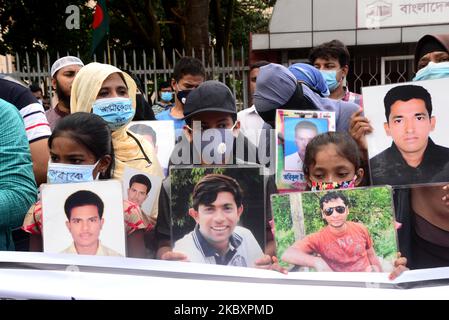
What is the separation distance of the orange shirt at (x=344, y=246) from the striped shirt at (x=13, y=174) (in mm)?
957

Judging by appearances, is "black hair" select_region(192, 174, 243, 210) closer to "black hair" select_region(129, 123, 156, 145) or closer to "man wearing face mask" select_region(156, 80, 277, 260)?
"man wearing face mask" select_region(156, 80, 277, 260)

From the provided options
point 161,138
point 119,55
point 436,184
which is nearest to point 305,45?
point 161,138

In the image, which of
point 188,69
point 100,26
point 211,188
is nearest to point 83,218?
point 211,188

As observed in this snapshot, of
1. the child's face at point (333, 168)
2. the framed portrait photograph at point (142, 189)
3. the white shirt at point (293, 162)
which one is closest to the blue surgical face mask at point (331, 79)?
the white shirt at point (293, 162)

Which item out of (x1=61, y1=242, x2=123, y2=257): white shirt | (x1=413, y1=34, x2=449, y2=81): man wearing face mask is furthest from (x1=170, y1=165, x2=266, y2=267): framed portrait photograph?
(x1=413, y1=34, x2=449, y2=81): man wearing face mask

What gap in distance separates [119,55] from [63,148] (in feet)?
63.2

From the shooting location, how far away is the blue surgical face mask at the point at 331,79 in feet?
13.9

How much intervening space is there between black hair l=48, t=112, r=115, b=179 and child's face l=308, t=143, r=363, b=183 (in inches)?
32.4

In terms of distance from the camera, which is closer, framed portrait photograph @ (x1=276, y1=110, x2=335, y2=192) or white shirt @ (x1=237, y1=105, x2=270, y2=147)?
framed portrait photograph @ (x1=276, y1=110, x2=335, y2=192)

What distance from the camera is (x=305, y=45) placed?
10914mm

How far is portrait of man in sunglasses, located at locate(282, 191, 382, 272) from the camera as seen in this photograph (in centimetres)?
178

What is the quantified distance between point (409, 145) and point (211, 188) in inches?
31.5

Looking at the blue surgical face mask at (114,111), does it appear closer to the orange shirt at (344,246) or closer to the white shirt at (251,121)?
the white shirt at (251,121)

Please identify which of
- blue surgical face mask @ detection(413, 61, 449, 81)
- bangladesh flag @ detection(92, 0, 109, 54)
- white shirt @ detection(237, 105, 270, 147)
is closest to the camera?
blue surgical face mask @ detection(413, 61, 449, 81)
